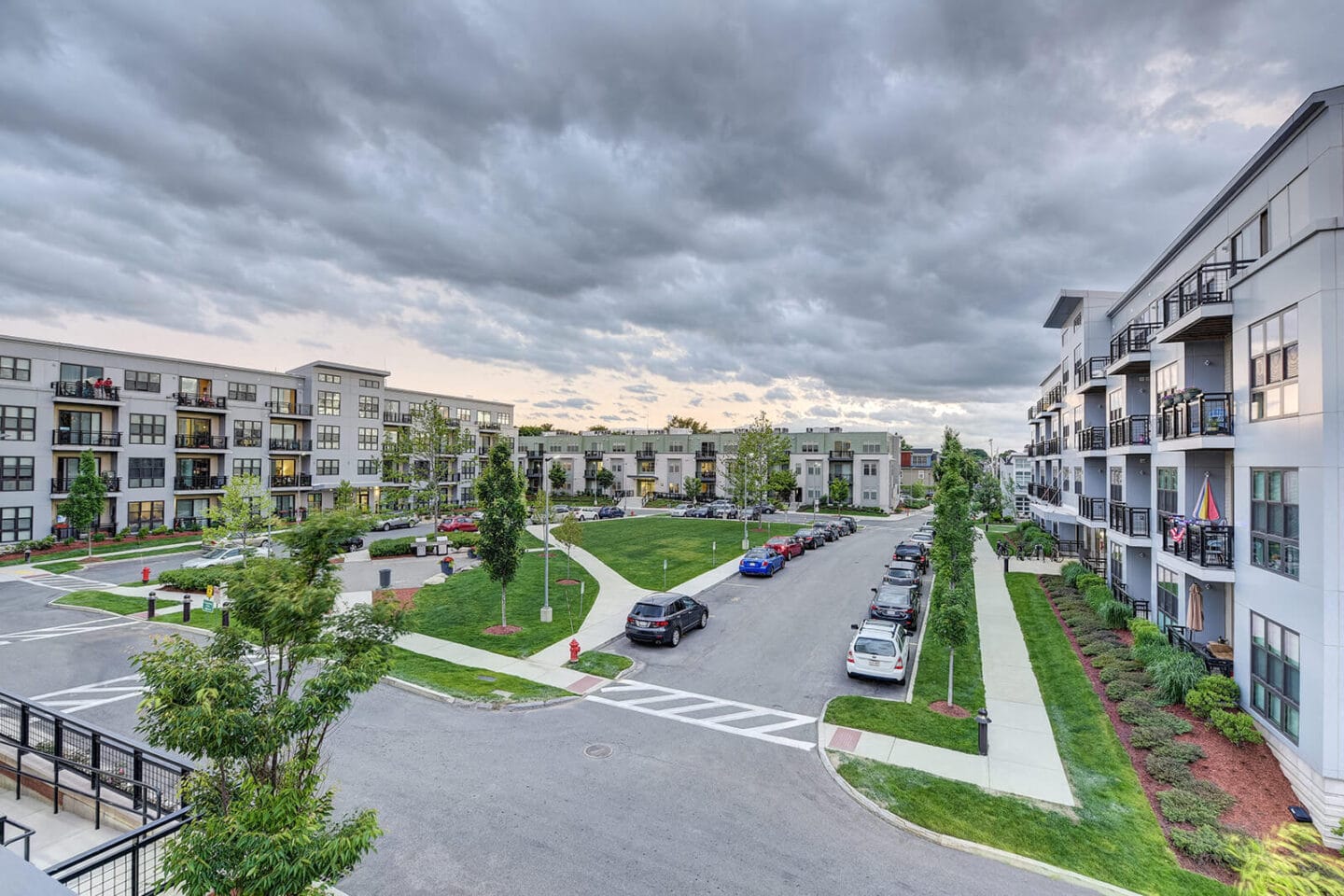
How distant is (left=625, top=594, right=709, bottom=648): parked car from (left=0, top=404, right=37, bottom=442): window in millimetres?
41996

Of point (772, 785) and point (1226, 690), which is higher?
point (1226, 690)

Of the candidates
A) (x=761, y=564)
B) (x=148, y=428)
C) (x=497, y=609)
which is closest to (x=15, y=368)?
(x=148, y=428)

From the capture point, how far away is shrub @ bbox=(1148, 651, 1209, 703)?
14617 mm

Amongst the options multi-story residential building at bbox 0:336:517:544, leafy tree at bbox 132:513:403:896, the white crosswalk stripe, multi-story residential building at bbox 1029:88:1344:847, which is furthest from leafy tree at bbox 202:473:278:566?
multi-story residential building at bbox 1029:88:1344:847

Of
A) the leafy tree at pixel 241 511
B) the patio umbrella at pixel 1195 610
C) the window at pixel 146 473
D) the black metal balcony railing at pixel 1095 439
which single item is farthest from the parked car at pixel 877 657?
the window at pixel 146 473

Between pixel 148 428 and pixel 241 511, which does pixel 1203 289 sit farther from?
pixel 148 428

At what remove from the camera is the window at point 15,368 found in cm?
3597

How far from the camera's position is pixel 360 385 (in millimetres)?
57344

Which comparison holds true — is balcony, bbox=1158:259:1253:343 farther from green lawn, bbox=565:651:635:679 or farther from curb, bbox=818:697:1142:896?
green lawn, bbox=565:651:635:679

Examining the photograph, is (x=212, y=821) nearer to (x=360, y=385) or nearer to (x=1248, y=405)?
(x=1248, y=405)

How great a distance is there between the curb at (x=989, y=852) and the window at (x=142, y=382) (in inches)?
2101

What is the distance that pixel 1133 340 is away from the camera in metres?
23.6

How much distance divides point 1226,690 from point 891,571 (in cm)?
1507

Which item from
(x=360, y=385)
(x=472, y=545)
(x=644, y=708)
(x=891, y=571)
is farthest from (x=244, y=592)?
(x=360, y=385)
